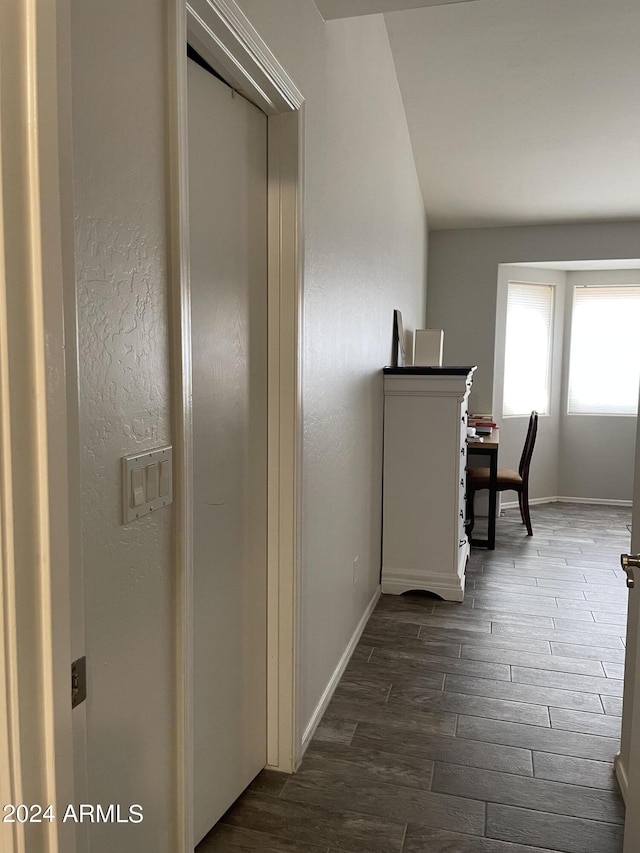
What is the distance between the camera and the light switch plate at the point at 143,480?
3.62 ft

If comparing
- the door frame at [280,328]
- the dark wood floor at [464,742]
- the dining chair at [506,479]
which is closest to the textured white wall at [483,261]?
the dining chair at [506,479]

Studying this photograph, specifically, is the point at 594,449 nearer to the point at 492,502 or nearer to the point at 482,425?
the point at 482,425

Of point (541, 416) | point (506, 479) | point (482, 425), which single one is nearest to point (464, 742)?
point (506, 479)

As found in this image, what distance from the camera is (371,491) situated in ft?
11.4

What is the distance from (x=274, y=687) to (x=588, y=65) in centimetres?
364

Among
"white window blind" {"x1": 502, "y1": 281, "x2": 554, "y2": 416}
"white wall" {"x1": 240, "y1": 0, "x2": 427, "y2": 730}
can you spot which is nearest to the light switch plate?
"white wall" {"x1": 240, "y1": 0, "x2": 427, "y2": 730}

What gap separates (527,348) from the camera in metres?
6.42

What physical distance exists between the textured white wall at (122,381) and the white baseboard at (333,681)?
109 cm

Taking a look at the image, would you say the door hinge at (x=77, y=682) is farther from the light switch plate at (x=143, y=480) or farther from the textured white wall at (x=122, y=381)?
the light switch plate at (x=143, y=480)

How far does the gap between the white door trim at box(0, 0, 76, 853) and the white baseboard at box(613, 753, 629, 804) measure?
1895 millimetres

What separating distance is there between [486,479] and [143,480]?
414cm

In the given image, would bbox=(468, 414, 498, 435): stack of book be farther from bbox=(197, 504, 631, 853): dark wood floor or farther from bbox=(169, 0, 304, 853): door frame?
bbox=(169, 0, 304, 853): door frame

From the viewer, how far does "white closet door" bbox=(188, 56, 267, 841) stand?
5.37 feet

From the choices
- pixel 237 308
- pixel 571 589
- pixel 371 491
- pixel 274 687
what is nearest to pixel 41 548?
pixel 237 308
